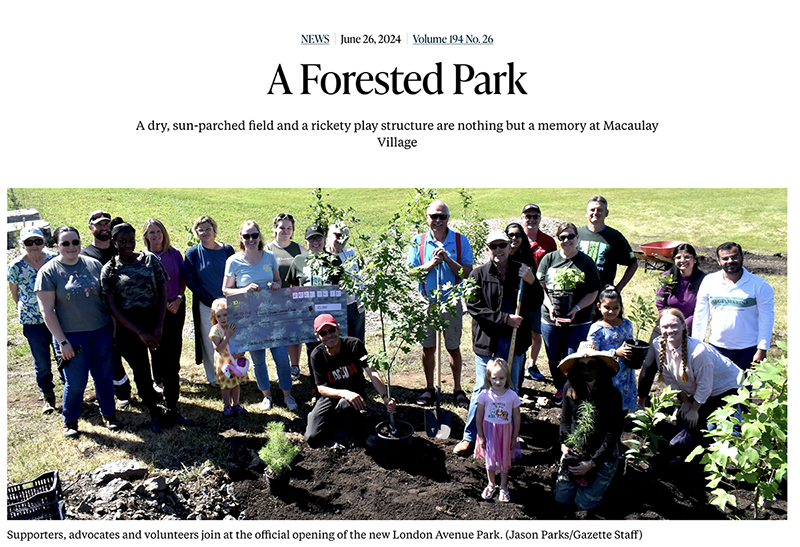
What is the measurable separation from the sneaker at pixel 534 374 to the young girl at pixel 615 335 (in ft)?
6.49

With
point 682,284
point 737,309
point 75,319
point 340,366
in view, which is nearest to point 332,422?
point 340,366

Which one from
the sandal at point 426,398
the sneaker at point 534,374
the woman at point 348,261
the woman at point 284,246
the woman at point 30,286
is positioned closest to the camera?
the woman at point 348,261

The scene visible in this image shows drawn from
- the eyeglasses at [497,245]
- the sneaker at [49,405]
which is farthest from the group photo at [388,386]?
the sneaker at [49,405]

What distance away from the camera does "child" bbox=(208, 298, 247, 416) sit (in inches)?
262

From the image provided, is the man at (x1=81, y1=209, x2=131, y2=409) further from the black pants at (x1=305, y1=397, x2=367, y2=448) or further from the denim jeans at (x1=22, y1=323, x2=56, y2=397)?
the black pants at (x1=305, y1=397, x2=367, y2=448)

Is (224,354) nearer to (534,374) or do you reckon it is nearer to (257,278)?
(257,278)

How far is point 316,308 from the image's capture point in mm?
6887

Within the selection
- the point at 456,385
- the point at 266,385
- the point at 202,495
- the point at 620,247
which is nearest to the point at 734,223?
the point at 620,247

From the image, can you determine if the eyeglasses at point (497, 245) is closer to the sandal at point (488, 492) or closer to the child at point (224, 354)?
the sandal at point (488, 492)

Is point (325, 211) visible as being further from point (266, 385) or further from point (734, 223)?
point (734, 223)

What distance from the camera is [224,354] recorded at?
6754mm

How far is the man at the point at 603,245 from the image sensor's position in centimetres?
701

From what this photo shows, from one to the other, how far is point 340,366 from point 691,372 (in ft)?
11.5
